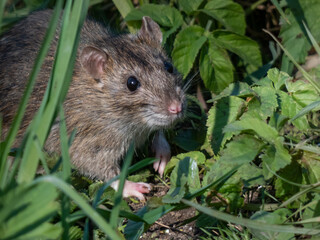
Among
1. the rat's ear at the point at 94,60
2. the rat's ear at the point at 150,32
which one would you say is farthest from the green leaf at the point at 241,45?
the rat's ear at the point at 94,60

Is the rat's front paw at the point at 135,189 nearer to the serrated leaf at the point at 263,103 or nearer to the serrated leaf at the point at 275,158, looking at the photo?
the serrated leaf at the point at 263,103

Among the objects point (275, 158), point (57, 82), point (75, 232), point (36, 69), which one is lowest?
point (75, 232)

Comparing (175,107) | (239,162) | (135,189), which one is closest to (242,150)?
(239,162)

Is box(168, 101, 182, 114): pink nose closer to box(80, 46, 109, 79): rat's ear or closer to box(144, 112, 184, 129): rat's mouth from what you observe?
box(144, 112, 184, 129): rat's mouth

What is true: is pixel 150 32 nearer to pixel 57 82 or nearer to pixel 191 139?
pixel 191 139

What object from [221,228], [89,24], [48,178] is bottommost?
[221,228]

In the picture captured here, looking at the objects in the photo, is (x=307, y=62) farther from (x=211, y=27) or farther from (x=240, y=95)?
(x=240, y=95)

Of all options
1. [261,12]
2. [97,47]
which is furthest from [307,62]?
[97,47]
